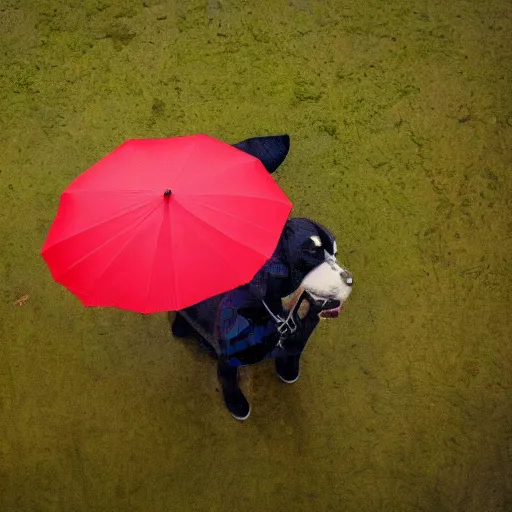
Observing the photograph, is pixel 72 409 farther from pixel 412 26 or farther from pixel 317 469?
pixel 412 26

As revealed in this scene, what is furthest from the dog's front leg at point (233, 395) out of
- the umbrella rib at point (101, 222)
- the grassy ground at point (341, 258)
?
the umbrella rib at point (101, 222)

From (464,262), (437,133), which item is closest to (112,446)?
(464,262)

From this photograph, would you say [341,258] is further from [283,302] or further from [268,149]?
[283,302]

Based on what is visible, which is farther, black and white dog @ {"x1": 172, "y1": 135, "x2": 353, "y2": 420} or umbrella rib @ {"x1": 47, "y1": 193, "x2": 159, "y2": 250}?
umbrella rib @ {"x1": 47, "y1": 193, "x2": 159, "y2": 250}

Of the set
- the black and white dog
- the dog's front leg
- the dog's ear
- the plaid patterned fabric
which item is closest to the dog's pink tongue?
the black and white dog

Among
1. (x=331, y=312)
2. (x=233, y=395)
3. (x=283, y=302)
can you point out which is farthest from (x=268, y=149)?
(x=233, y=395)

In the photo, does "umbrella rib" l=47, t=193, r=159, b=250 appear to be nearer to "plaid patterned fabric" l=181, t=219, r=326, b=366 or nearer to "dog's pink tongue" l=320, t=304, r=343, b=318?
"plaid patterned fabric" l=181, t=219, r=326, b=366

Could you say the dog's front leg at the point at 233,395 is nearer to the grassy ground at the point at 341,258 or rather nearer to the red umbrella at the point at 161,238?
the grassy ground at the point at 341,258

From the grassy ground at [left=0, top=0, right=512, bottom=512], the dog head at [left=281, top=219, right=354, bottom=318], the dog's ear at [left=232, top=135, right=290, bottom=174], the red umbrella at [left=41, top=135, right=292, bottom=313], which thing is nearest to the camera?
the dog head at [left=281, top=219, right=354, bottom=318]
